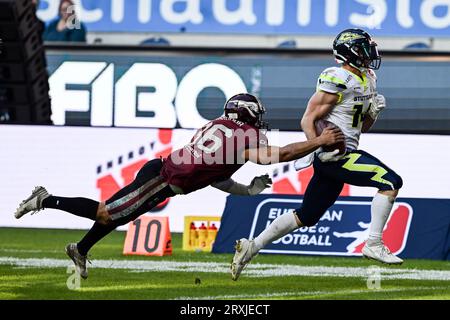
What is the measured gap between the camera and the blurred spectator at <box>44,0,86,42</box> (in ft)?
61.4

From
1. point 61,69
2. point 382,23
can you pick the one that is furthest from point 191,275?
point 382,23

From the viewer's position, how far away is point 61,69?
1775 centimetres

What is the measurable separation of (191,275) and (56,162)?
596 centimetres

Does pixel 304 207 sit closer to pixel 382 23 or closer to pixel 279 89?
pixel 279 89

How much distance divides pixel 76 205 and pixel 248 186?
120 centimetres

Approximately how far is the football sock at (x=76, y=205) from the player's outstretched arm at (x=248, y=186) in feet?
2.80

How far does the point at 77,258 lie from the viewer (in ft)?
28.9

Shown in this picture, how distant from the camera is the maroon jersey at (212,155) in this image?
8469mm

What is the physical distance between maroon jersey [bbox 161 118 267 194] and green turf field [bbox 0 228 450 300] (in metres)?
0.76

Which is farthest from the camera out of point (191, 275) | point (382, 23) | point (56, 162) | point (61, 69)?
point (382, 23)

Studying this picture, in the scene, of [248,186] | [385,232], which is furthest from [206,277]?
[385,232]

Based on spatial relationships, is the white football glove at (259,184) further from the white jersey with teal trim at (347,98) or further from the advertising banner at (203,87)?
the advertising banner at (203,87)

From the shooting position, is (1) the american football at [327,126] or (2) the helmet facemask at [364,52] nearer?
(1) the american football at [327,126]

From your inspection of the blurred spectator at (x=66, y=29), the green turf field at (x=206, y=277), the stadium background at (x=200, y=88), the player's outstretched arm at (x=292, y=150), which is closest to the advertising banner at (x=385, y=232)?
the stadium background at (x=200, y=88)
